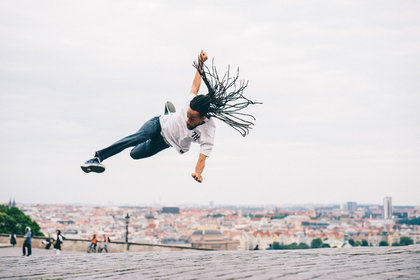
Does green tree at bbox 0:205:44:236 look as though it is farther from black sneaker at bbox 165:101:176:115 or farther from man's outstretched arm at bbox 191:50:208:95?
man's outstretched arm at bbox 191:50:208:95

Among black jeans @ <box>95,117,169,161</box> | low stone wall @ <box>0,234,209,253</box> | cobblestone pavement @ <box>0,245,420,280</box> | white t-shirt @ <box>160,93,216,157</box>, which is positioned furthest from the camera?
low stone wall @ <box>0,234,209,253</box>

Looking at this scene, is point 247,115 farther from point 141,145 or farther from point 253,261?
point 253,261

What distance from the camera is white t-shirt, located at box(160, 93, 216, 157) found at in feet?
22.9

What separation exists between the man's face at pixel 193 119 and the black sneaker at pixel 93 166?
1334mm

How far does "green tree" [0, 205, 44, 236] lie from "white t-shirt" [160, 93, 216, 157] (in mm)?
44718

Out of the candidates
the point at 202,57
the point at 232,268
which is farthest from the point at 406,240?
the point at 202,57

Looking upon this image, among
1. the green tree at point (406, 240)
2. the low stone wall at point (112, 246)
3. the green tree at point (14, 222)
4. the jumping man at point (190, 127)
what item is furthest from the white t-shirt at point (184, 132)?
the green tree at point (406, 240)

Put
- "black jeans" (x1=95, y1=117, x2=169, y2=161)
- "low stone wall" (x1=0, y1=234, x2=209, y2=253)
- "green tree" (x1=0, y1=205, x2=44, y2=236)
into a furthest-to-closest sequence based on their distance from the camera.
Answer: "green tree" (x1=0, y1=205, x2=44, y2=236), "low stone wall" (x1=0, y1=234, x2=209, y2=253), "black jeans" (x1=95, y1=117, x2=169, y2=161)

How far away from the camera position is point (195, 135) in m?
7.05

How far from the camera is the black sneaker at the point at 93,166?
271 inches

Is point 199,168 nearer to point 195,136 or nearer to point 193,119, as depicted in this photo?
point 195,136

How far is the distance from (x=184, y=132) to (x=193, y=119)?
295 millimetres

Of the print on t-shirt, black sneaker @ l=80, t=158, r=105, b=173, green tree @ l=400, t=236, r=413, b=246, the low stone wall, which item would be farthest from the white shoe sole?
green tree @ l=400, t=236, r=413, b=246

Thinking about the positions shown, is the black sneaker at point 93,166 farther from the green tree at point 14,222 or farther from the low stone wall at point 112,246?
the green tree at point 14,222
